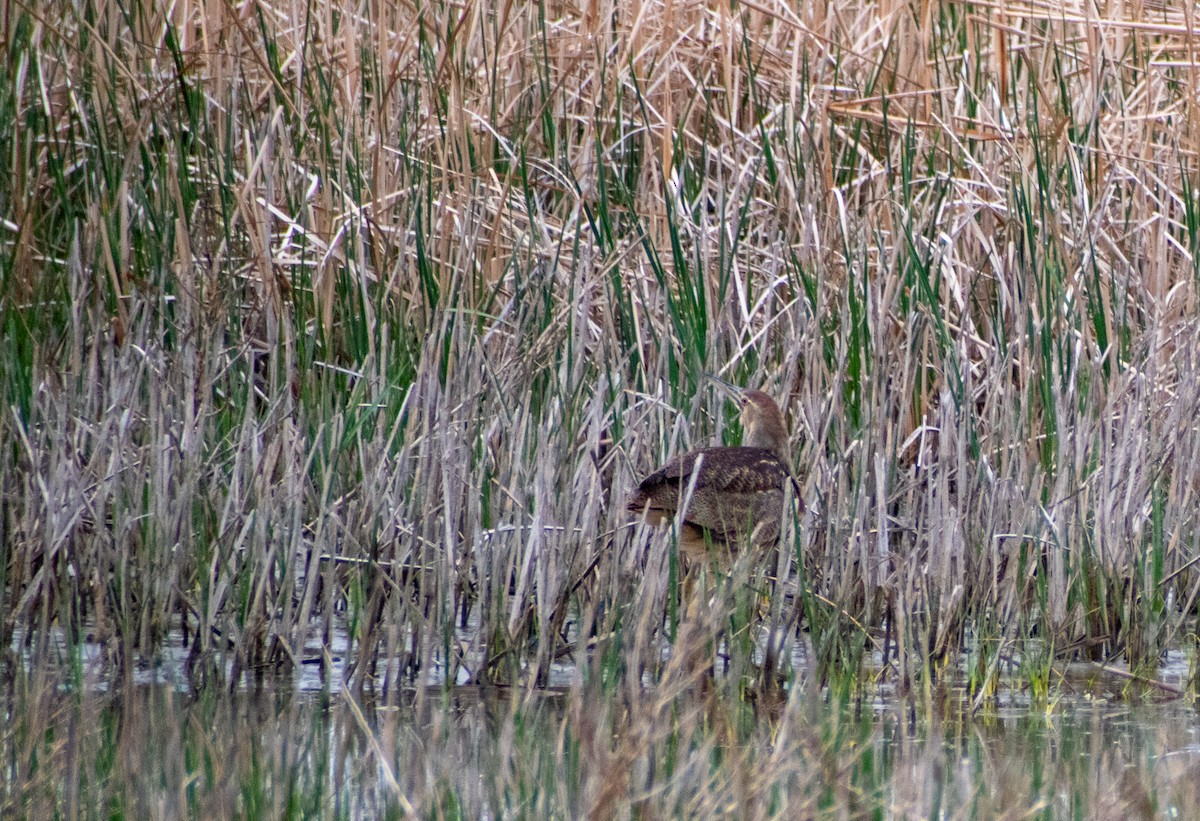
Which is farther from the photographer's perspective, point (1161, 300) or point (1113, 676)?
point (1161, 300)

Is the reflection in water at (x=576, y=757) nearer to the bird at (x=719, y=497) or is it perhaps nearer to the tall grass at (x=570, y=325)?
the tall grass at (x=570, y=325)

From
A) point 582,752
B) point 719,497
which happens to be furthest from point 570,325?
point 582,752

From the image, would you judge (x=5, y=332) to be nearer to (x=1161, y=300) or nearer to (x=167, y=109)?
(x=167, y=109)

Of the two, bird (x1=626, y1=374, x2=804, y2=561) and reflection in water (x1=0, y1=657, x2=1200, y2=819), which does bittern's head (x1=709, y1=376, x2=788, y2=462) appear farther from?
reflection in water (x1=0, y1=657, x2=1200, y2=819)

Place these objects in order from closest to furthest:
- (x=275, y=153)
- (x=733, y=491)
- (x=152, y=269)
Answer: (x=733, y=491), (x=152, y=269), (x=275, y=153)

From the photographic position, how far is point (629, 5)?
17.7ft

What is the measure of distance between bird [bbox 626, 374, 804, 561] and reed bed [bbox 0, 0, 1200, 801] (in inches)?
3.2

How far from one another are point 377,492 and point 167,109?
169 cm

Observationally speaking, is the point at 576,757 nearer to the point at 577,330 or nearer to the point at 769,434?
the point at 769,434

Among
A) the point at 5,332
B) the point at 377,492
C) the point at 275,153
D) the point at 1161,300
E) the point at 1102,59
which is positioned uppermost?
the point at 1102,59

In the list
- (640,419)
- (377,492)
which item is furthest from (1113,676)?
(377,492)

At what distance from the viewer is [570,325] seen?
13.5 ft

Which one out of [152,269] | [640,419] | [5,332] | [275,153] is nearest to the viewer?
[640,419]

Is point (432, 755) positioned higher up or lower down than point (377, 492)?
lower down
